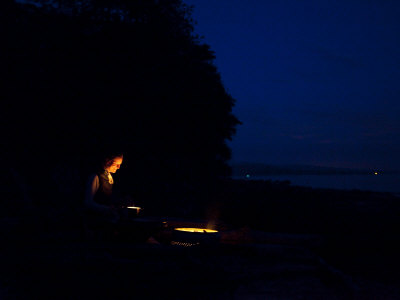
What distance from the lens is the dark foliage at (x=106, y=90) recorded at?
33.2ft

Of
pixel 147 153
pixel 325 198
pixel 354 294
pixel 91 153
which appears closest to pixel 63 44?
pixel 91 153

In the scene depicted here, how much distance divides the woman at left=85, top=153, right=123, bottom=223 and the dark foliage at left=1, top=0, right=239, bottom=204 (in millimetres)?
3831

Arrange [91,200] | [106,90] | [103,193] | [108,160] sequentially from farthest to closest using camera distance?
[106,90], [108,160], [103,193], [91,200]

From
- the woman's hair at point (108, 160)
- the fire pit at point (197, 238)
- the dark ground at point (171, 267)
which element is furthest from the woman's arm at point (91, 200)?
the fire pit at point (197, 238)

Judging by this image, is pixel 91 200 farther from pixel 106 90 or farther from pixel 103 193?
pixel 106 90

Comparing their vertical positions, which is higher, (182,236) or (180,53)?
(180,53)

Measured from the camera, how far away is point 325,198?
→ 19.2 meters

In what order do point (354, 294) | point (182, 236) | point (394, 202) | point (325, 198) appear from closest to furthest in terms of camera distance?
1. point (354, 294)
2. point (182, 236)
3. point (394, 202)
4. point (325, 198)

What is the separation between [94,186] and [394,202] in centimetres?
1564

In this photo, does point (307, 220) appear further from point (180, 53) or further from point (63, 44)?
point (63, 44)

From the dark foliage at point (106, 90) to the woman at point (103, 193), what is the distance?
3.83 meters

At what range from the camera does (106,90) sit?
10.8 metres

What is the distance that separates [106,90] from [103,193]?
17.9ft

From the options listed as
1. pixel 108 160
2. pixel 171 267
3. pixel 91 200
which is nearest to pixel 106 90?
pixel 108 160
